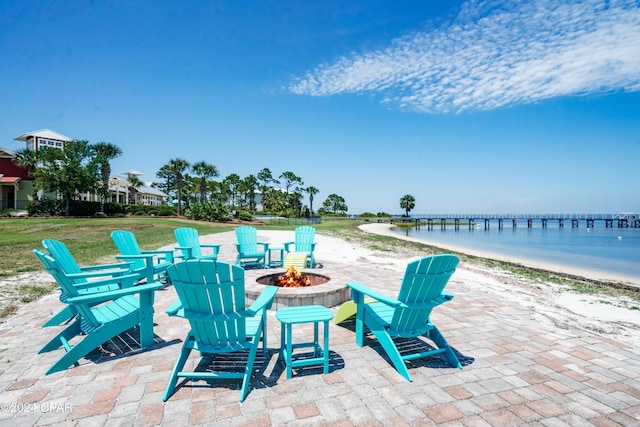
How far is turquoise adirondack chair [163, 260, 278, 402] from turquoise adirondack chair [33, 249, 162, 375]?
0.90 m

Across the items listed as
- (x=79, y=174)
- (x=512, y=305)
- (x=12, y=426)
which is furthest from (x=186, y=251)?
(x=79, y=174)

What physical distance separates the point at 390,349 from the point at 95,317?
298 cm

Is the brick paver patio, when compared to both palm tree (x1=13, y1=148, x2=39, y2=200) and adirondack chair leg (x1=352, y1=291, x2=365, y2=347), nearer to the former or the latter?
adirondack chair leg (x1=352, y1=291, x2=365, y2=347)

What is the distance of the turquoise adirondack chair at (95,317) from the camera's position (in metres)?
3.06

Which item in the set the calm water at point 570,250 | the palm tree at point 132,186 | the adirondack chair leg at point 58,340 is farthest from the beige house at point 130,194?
the adirondack chair leg at point 58,340

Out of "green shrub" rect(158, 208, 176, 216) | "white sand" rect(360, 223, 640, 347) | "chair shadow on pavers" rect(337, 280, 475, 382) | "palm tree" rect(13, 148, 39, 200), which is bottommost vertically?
"white sand" rect(360, 223, 640, 347)

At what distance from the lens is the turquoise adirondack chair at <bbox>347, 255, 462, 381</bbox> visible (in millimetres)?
3092

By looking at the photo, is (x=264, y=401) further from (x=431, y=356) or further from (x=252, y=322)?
(x=431, y=356)

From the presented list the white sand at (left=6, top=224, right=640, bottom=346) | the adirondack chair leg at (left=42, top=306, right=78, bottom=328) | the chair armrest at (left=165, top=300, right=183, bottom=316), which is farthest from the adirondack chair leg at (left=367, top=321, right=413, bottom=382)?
the adirondack chair leg at (left=42, top=306, right=78, bottom=328)

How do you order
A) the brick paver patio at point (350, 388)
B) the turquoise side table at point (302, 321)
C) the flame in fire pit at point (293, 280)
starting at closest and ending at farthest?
1. the brick paver patio at point (350, 388)
2. the turquoise side table at point (302, 321)
3. the flame in fire pit at point (293, 280)

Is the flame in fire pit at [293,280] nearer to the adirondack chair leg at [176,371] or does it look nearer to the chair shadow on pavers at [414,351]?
the chair shadow on pavers at [414,351]

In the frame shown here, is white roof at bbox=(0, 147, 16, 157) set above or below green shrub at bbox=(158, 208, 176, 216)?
above

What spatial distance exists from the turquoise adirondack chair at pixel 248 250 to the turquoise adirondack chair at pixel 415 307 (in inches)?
189

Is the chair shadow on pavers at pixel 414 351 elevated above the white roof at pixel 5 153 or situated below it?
below
